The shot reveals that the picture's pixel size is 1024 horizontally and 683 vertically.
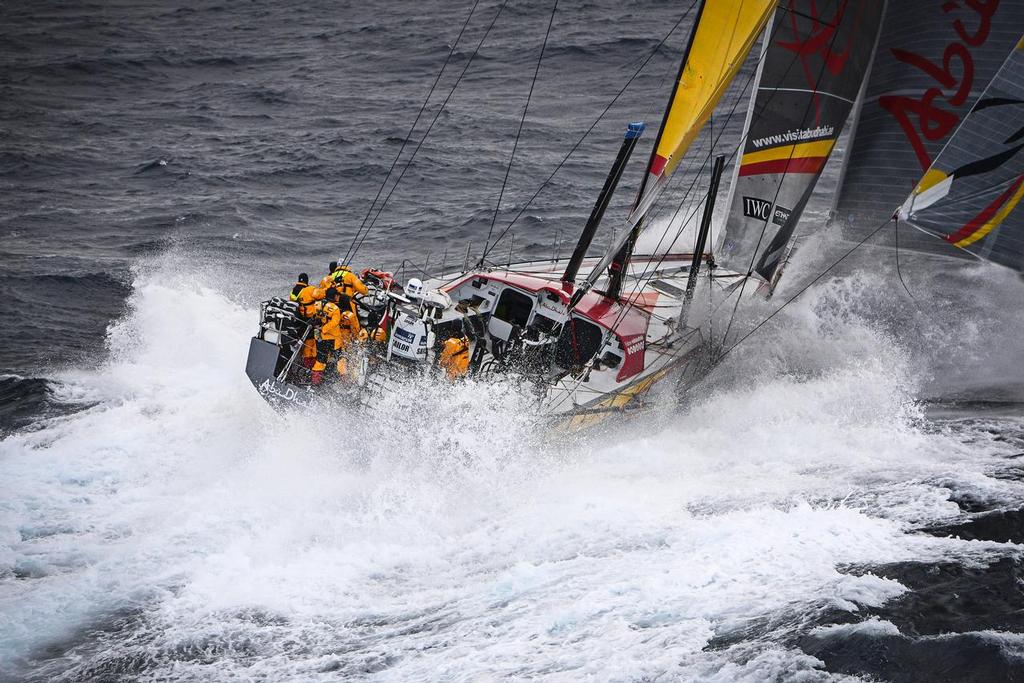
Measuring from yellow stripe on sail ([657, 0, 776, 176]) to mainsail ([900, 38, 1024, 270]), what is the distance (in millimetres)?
2311

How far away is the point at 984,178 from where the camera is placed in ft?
33.3

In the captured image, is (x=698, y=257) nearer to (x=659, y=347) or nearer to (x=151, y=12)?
(x=659, y=347)

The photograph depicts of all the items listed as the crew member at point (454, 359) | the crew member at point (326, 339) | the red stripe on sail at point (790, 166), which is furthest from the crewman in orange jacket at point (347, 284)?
the red stripe on sail at point (790, 166)

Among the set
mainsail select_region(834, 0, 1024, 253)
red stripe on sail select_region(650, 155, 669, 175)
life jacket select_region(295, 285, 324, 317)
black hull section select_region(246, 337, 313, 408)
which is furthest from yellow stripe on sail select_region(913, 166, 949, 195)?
black hull section select_region(246, 337, 313, 408)

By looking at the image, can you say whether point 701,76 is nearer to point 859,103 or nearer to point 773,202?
point 773,202

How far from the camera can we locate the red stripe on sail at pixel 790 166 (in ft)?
38.5

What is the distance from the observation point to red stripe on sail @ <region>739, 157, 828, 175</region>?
38.5 ft

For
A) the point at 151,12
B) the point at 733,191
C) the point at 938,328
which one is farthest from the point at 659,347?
the point at 151,12

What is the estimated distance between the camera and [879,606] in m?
7.05

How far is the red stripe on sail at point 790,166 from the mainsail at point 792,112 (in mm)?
12

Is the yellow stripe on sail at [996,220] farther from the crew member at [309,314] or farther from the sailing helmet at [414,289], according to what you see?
the crew member at [309,314]

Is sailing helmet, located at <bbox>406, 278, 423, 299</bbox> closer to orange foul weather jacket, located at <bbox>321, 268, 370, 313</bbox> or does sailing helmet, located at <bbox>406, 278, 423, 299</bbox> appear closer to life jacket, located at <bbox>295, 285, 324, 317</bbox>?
orange foul weather jacket, located at <bbox>321, 268, 370, 313</bbox>

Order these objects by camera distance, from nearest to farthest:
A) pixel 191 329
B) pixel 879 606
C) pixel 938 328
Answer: pixel 879 606, pixel 938 328, pixel 191 329

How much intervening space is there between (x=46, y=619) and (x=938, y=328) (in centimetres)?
1016
